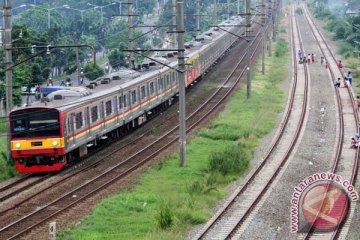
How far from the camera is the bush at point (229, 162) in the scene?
24.5 meters

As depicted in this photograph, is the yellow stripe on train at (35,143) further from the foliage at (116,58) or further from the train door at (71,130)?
the foliage at (116,58)

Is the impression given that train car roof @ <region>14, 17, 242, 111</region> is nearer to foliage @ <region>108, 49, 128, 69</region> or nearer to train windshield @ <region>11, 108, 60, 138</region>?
train windshield @ <region>11, 108, 60, 138</region>

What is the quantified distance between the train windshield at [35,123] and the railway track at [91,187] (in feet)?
7.63

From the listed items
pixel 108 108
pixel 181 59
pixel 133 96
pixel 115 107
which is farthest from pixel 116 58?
pixel 181 59

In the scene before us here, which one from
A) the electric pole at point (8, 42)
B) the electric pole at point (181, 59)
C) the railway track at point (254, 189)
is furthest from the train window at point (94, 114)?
the railway track at point (254, 189)

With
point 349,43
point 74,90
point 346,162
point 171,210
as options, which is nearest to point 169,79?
point 74,90

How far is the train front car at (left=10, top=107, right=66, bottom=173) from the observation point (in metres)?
24.7

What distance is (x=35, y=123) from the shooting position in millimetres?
24828

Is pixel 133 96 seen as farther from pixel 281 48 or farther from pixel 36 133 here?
pixel 281 48

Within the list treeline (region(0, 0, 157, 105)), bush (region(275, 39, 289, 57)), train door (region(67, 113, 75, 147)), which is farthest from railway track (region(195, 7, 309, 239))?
bush (region(275, 39, 289, 57))

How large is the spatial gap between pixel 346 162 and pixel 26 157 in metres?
11.5

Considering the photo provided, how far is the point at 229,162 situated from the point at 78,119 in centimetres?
591

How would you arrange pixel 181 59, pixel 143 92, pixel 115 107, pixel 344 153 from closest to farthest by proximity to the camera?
1. pixel 181 59
2. pixel 344 153
3. pixel 115 107
4. pixel 143 92

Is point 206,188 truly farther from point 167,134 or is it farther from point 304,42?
point 304,42
